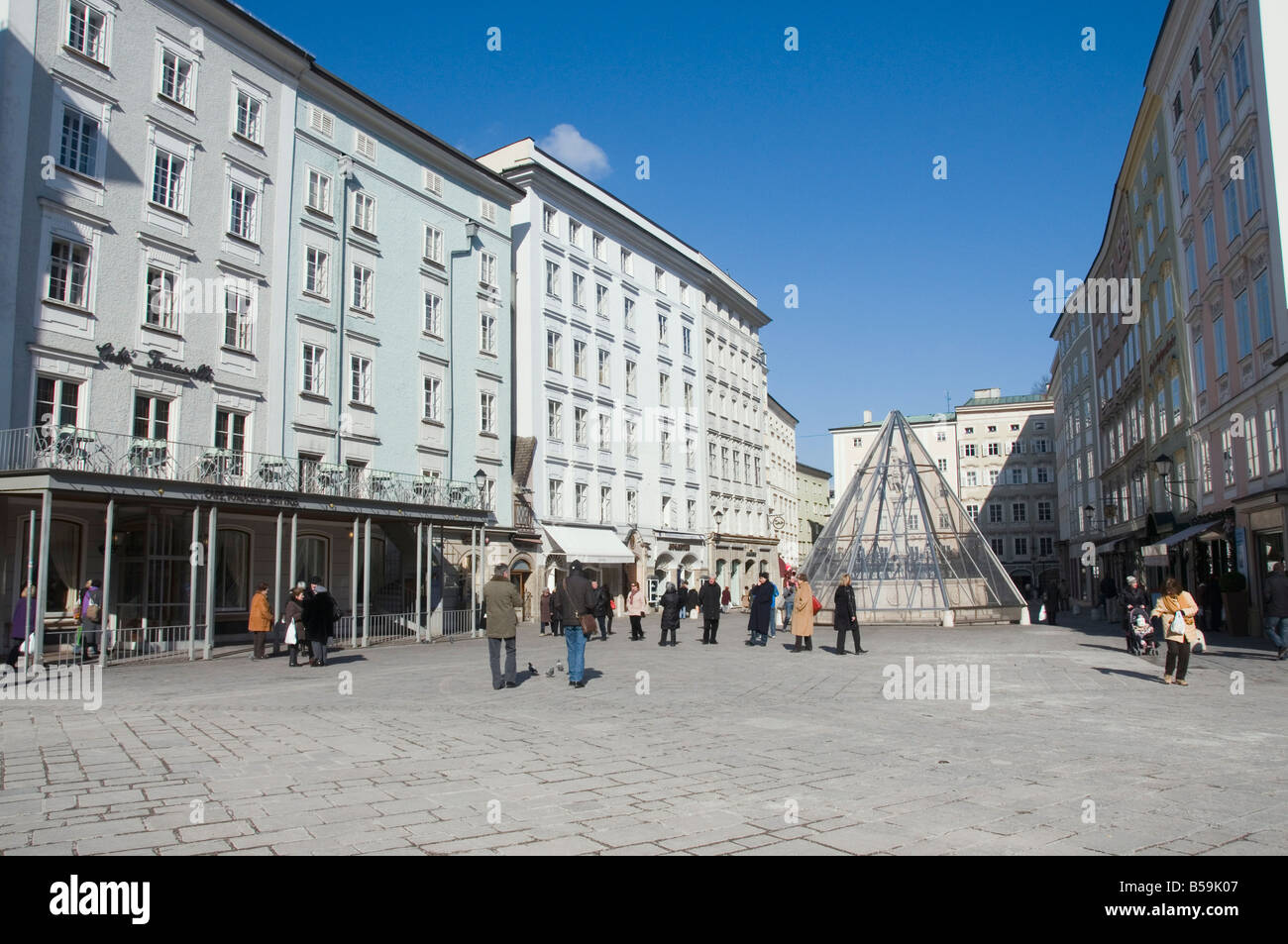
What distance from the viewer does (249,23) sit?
2784 centimetres

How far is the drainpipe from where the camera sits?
30.6m

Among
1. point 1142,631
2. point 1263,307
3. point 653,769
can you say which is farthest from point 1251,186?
point 653,769

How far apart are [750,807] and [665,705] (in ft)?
19.4

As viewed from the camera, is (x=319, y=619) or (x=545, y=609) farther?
(x=545, y=609)

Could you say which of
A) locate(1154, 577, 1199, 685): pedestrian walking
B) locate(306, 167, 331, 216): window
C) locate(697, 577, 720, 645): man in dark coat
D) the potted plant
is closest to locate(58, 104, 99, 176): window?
locate(306, 167, 331, 216): window

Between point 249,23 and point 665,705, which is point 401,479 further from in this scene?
point 665,705

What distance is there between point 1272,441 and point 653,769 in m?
22.9

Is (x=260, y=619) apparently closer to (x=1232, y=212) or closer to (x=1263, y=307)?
(x=1263, y=307)

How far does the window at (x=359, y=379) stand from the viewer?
103 ft

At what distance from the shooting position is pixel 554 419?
141ft

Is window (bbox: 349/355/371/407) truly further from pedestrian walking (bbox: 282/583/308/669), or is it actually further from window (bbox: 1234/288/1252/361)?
window (bbox: 1234/288/1252/361)

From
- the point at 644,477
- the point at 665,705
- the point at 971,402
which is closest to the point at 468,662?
the point at 665,705

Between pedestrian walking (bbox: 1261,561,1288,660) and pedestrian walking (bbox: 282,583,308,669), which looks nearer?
pedestrian walking (bbox: 1261,561,1288,660)

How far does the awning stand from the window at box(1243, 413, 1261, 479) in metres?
24.7
